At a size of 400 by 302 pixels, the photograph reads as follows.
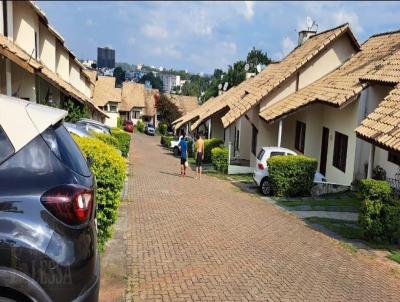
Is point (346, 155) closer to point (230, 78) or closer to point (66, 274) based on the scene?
point (66, 274)

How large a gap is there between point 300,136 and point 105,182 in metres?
16.1

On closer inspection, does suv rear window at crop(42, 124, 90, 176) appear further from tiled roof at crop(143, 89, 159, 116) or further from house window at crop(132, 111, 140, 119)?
house window at crop(132, 111, 140, 119)

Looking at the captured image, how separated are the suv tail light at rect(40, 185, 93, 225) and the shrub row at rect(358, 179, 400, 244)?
7.15 meters

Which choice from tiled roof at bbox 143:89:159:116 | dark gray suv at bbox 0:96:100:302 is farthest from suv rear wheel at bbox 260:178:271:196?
tiled roof at bbox 143:89:159:116

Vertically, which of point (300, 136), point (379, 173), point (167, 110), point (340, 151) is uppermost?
A: point (167, 110)

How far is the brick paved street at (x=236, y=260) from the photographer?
624 cm

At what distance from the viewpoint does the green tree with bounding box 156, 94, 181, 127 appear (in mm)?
77625

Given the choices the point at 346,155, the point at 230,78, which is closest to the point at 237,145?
the point at 346,155

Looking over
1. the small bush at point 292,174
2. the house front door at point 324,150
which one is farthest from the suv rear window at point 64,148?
the house front door at point 324,150

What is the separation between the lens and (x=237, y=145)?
2972 cm

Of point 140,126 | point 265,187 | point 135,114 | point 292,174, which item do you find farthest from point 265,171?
point 135,114

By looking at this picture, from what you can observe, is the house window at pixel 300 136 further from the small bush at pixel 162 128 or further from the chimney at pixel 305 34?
the small bush at pixel 162 128

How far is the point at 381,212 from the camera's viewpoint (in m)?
9.30

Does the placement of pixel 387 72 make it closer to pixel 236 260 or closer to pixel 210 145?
pixel 236 260
